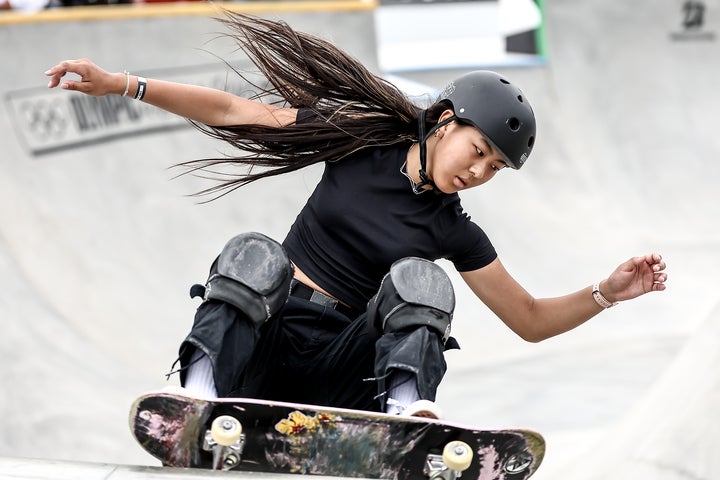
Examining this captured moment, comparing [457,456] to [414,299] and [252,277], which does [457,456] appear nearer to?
[414,299]

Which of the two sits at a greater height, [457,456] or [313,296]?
[313,296]

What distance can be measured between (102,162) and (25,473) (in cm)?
735

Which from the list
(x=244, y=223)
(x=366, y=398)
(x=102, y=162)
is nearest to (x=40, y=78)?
(x=102, y=162)

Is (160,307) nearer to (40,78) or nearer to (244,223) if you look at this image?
(244,223)

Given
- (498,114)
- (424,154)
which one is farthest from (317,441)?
(498,114)

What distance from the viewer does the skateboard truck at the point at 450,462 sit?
2.92 meters

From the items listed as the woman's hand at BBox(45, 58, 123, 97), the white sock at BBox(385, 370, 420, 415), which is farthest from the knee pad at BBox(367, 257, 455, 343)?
the woman's hand at BBox(45, 58, 123, 97)

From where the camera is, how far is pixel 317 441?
9.98 ft

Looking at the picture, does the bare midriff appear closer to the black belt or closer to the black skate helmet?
the black belt

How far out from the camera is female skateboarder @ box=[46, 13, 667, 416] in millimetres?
3145

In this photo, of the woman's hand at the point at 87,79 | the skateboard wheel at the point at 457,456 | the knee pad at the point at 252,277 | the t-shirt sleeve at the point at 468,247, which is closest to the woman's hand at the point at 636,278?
the t-shirt sleeve at the point at 468,247

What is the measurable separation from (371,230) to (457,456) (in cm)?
97

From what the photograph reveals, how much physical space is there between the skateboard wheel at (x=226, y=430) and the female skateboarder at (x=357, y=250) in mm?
211

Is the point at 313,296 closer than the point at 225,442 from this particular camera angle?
No
